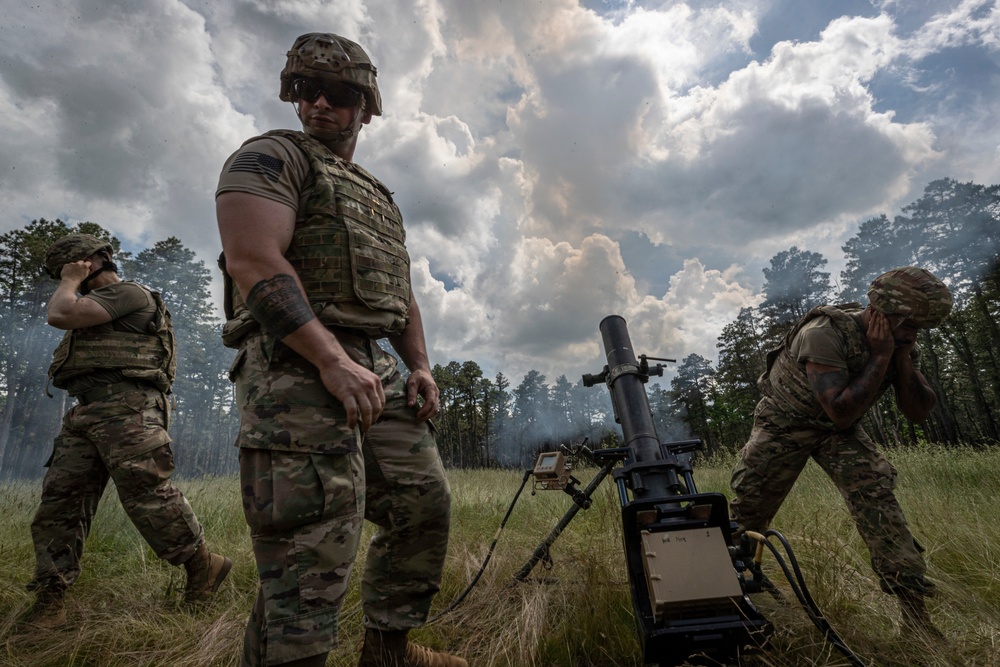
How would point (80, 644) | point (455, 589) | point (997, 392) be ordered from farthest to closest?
point (997, 392)
point (455, 589)
point (80, 644)

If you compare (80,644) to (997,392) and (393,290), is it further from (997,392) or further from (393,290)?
(997,392)

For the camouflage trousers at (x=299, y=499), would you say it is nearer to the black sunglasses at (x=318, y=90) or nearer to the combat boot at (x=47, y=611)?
the black sunglasses at (x=318, y=90)

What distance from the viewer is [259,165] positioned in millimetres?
1532

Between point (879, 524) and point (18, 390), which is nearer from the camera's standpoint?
point (879, 524)

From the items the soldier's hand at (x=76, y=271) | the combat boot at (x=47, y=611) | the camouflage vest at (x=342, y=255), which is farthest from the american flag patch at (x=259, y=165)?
the combat boot at (x=47, y=611)

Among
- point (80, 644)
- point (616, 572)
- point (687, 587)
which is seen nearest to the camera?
point (687, 587)

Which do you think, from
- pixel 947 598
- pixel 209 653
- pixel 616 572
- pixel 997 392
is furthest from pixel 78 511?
pixel 997 392

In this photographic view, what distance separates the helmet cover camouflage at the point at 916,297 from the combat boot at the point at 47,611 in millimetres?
5256

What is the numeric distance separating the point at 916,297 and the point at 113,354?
4.99 metres

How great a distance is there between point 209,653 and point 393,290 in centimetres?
196

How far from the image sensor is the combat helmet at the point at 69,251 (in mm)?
3098

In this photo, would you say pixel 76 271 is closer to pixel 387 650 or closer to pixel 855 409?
pixel 387 650

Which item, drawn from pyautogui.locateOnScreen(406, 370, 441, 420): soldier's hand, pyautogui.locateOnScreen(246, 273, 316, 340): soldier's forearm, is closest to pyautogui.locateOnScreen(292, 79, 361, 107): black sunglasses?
pyautogui.locateOnScreen(246, 273, 316, 340): soldier's forearm

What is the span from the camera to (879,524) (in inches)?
105
